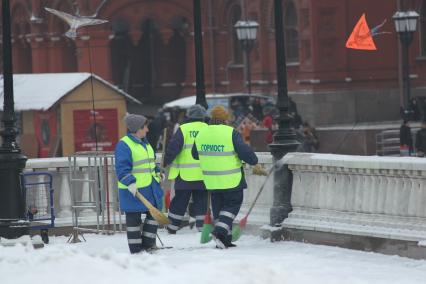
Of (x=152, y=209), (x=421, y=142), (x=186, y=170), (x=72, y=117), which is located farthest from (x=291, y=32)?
(x=152, y=209)

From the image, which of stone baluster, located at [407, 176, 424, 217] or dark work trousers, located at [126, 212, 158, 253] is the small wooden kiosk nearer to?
dark work trousers, located at [126, 212, 158, 253]

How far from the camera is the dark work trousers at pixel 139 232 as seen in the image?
1566 cm

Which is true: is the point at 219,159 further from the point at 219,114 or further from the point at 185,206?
the point at 185,206

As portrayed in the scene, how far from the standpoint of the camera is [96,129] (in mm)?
31141

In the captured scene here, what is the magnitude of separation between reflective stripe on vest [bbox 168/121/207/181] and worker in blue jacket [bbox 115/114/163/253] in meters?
0.98

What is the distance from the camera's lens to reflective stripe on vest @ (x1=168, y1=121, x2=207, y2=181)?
16672 millimetres

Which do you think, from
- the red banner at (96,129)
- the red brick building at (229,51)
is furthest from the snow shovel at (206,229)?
the red brick building at (229,51)

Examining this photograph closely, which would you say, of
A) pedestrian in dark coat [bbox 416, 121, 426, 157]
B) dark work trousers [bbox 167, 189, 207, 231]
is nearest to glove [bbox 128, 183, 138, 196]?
dark work trousers [bbox 167, 189, 207, 231]

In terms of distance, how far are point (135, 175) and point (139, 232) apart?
0.61 m

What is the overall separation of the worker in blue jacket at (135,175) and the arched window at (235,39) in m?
38.6

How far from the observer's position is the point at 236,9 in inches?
2141

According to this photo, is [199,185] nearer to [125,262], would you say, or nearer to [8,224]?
[8,224]

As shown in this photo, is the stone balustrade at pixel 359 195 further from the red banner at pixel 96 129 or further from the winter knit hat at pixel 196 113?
the red banner at pixel 96 129

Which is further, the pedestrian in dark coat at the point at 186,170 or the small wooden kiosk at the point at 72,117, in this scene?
the small wooden kiosk at the point at 72,117
